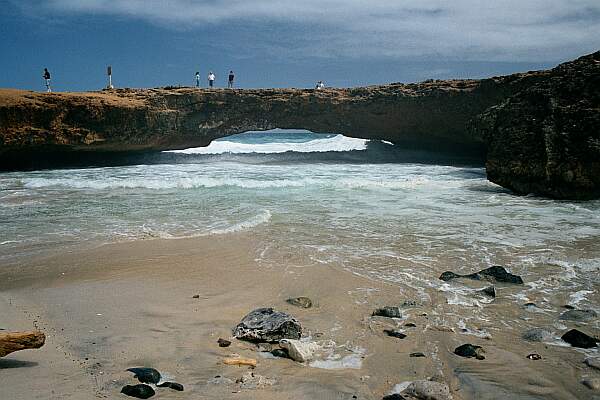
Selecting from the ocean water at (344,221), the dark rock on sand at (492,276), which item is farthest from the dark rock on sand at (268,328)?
the dark rock on sand at (492,276)

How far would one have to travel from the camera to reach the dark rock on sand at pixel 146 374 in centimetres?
284

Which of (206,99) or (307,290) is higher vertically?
(206,99)

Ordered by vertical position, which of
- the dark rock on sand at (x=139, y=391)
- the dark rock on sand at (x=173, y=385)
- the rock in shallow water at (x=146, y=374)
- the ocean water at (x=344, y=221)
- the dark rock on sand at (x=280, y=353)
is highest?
the dark rock on sand at (x=139, y=391)

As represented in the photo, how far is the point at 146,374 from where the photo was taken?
114 inches

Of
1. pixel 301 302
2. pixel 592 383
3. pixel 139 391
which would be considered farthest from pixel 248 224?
pixel 592 383

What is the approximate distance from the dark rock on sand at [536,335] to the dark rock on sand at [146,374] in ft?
9.04

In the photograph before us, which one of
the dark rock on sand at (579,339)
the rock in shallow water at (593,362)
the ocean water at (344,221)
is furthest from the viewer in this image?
the ocean water at (344,221)

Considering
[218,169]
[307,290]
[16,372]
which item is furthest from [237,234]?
[218,169]

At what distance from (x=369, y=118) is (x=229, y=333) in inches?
712

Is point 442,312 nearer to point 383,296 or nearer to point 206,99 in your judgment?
point 383,296

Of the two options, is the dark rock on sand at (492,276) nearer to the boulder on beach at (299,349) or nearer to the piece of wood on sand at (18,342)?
the boulder on beach at (299,349)

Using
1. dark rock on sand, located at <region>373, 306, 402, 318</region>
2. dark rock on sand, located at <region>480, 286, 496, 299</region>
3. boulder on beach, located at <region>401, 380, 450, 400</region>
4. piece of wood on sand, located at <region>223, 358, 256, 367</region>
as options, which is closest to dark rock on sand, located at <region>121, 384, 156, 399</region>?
piece of wood on sand, located at <region>223, 358, 256, 367</region>

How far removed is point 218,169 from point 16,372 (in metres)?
16.3

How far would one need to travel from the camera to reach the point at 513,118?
12.4 meters
